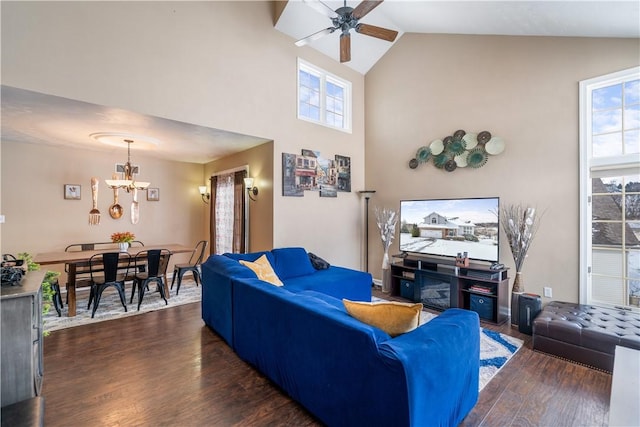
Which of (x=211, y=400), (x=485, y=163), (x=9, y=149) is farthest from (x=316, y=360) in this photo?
(x=9, y=149)

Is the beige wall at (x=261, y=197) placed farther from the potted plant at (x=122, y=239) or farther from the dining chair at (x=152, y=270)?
the potted plant at (x=122, y=239)

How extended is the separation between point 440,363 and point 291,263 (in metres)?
2.84

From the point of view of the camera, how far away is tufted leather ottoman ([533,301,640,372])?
98.6 inches

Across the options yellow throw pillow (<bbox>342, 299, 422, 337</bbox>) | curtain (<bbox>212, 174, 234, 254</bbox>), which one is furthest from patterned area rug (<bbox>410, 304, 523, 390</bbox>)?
curtain (<bbox>212, 174, 234, 254</bbox>)

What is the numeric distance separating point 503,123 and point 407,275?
8.76ft

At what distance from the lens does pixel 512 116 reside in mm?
4004

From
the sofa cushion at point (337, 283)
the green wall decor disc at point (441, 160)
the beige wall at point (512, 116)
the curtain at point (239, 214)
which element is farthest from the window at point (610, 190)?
the curtain at point (239, 214)

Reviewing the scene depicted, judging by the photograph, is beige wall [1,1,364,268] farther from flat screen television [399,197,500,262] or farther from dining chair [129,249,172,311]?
dining chair [129,249,172,311]

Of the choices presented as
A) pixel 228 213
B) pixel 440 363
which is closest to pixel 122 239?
pixel 228 213

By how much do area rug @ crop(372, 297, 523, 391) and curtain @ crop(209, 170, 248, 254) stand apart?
152 inches

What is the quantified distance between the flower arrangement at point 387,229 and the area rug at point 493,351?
1939mm

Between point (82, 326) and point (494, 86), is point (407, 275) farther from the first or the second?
point (82, 326)

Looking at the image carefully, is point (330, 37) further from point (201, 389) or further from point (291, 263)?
point (201, 389)

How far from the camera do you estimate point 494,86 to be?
417cm
